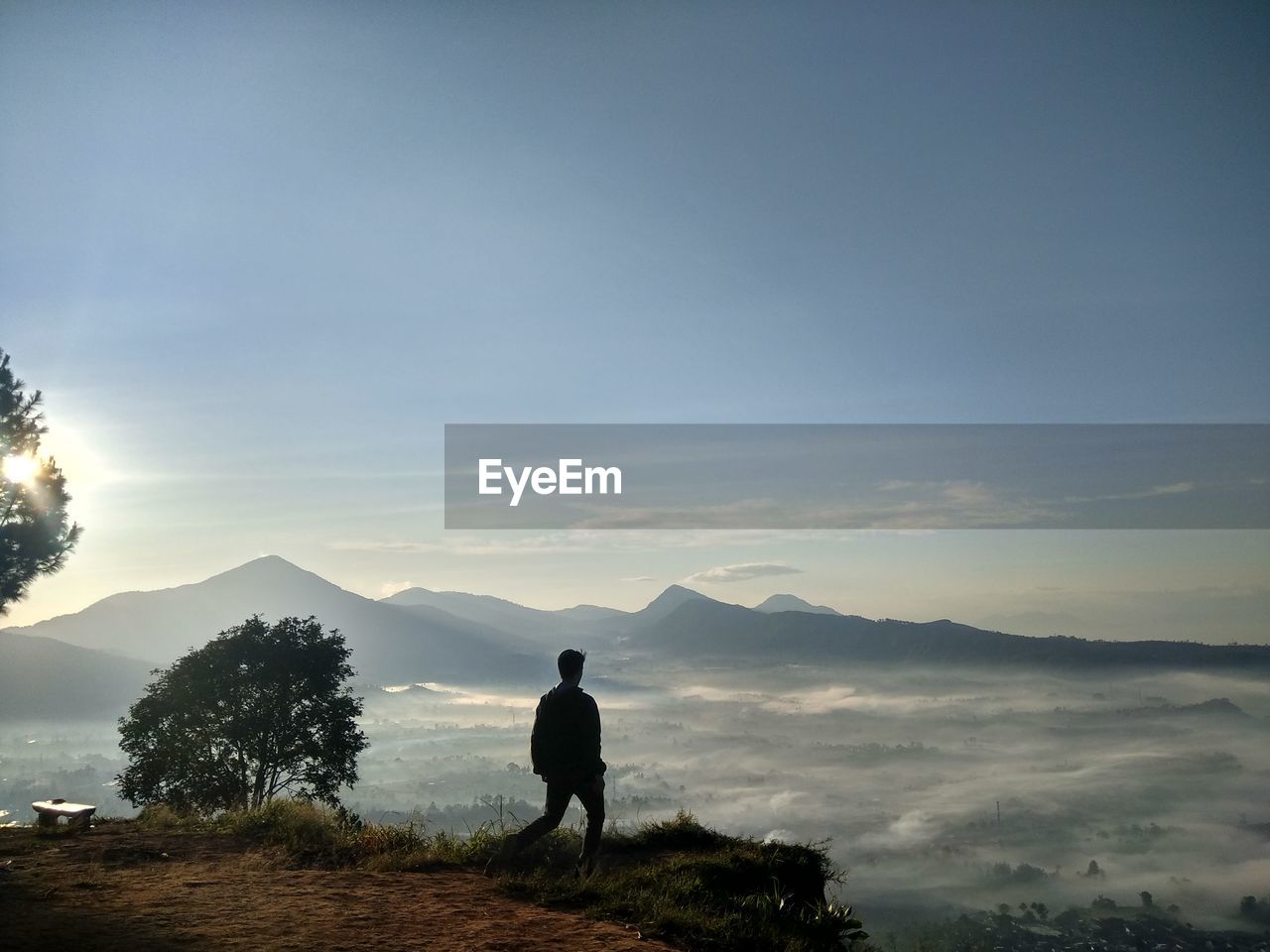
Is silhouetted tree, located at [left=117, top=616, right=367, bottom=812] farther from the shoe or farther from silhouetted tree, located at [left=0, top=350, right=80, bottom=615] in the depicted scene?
the shoe

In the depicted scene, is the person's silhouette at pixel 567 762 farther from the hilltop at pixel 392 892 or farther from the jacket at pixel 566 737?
the hilltop at pixel 392 892

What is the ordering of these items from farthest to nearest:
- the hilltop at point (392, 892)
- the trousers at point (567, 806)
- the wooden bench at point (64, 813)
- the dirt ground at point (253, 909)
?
the wooden bench at point (64, 813), the trousers at point (567, 806), the hilltop at point (392, 892), the dirt ground at point (253, 909)

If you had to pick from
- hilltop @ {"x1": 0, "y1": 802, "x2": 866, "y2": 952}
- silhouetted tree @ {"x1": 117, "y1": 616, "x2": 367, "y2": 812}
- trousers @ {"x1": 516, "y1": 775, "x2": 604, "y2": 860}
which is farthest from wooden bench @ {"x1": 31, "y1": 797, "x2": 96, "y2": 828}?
silhouetted tree @ {"x1": 117, "y1": 616, "x2": 367, "y2": 812}

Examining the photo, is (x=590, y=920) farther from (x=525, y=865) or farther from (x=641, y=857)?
(x=641, y=857)

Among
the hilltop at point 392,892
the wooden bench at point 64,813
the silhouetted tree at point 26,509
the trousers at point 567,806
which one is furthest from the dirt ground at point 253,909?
the silhouetted tree at point 26,509

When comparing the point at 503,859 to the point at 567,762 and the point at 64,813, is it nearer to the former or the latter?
the point at 567,762

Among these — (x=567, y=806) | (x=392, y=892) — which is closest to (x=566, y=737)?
(x=567, y=806)
